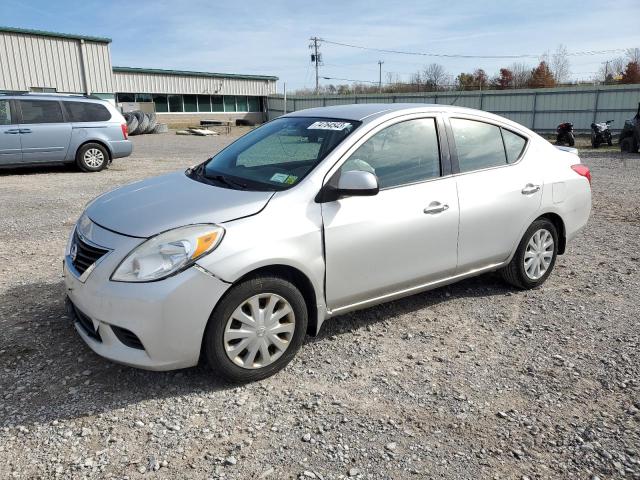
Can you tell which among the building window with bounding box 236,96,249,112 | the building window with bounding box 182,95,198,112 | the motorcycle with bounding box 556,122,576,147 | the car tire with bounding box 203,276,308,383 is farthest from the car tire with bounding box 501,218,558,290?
the building window with bounding box 236,96,249,112

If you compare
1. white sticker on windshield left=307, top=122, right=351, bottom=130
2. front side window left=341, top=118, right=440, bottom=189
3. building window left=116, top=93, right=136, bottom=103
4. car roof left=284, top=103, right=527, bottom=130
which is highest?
building window left=116, top=93, right=136, bottom=103

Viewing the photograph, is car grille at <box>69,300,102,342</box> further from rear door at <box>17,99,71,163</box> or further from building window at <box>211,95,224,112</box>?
building window at <box>211,95,224,112</box>

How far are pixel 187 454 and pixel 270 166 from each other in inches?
82.9

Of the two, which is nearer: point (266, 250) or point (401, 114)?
point (266, 250)

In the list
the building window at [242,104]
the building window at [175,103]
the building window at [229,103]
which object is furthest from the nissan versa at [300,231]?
the building window at [242,104]

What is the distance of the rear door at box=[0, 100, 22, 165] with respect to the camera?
11273 mm

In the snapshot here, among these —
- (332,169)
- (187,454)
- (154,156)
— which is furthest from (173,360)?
(154,156)

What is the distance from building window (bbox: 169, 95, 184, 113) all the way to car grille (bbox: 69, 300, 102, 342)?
4083 centimetres

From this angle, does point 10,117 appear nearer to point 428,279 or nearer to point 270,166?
point 270,166

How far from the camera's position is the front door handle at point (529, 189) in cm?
454

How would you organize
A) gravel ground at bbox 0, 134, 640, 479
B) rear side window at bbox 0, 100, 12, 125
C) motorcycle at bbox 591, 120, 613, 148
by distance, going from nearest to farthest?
gravel ground at bbox 0, 134, 640, 479 → rear side window at bbox 0, 100, 12, 125 → motorcycle at bbox 591, 120, 613, 148

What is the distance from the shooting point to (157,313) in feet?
9.48

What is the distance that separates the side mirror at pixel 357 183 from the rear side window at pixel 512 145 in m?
1.79

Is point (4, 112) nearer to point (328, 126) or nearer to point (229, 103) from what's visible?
point (328, 126)
